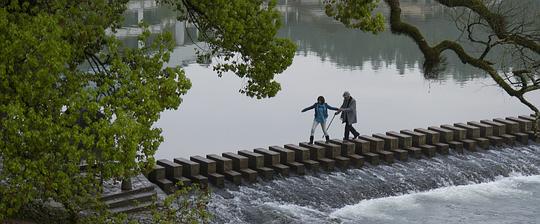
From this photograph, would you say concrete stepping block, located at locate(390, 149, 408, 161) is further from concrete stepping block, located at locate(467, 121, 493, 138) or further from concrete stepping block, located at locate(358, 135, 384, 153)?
concrete stepping block, located at locate(467, 121, 493, 138)

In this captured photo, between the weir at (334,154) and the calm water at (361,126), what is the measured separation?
395 millimetres

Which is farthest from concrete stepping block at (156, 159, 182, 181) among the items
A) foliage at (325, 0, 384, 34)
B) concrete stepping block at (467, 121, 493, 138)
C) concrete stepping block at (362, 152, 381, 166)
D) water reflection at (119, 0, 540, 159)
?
concrete stepping block at (467, 121, 493, 138)

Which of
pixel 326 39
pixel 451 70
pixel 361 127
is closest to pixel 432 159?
pixel 361 127

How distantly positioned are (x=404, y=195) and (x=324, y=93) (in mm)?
20774

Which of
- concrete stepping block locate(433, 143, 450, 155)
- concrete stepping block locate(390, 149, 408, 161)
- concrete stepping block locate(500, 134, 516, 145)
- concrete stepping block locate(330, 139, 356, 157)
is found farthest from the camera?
concrete stepping block locate(500, 134, 516, 145)

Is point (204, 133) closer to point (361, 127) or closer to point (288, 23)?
point (361, 127)

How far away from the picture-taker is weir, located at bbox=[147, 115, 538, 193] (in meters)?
22.8

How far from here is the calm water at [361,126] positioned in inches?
904

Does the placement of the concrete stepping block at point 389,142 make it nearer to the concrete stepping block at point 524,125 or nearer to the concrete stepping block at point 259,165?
the concrete stepping block at point 259,165

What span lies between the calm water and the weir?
40 centimetres

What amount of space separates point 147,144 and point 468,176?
16.2 metres

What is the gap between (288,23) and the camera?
249 feet

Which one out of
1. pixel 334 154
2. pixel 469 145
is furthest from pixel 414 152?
pixel 334 154

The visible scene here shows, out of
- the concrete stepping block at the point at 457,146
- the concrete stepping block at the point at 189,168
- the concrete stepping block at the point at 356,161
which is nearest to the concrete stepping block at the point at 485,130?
the concrete stepping block at the point at 457,146
